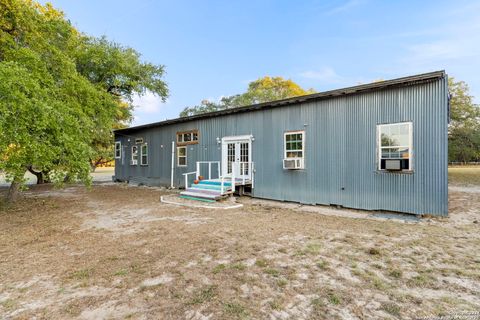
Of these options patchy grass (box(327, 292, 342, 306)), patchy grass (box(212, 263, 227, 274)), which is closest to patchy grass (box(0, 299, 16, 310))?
patchy grass (box(212, 263, 227, 274))

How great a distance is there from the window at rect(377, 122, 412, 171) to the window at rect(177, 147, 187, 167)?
882cm

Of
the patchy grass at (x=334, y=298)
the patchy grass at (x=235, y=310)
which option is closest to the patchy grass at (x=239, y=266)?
the patchy grass at (x=235, y=310)

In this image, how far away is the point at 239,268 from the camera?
10.8 ft

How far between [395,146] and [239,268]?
587cm

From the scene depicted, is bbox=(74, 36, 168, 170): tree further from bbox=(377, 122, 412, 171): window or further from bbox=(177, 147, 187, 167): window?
bbox=(377, 122, 412, 171): window

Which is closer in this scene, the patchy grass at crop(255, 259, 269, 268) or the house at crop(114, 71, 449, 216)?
the patchy grass at crop(255, 259, 269, 268)

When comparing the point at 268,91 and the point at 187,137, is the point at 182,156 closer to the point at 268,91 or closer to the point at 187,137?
the point at 187,137

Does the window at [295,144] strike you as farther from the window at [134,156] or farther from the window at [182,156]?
the window at [134,156]

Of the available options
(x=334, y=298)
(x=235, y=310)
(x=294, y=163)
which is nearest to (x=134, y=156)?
(x=294, y=163)

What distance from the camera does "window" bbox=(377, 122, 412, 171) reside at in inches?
257

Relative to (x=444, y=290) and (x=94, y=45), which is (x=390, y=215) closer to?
(x=444, y=290)

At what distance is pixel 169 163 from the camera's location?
1337cm

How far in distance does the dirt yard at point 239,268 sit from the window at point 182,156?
21.4 feet

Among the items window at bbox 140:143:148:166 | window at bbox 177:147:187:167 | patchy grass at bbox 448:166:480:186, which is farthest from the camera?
window at bbox 140:143:148:166
